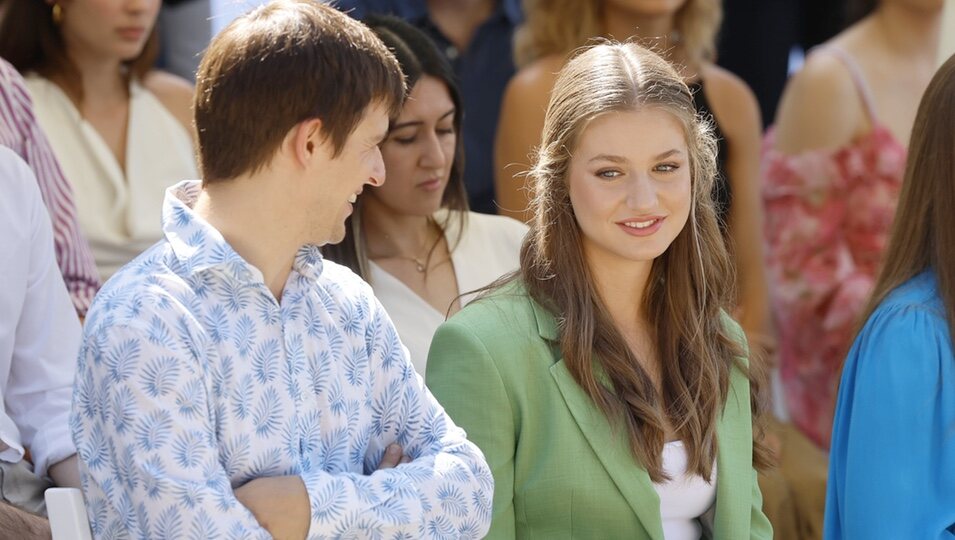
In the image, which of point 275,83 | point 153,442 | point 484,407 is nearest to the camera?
point 153,442

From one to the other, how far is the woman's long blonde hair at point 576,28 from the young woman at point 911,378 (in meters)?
1.45

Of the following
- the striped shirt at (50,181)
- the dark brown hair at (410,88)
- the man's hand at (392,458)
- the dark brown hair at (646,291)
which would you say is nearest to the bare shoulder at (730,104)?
the dark brown hair at (410,88)

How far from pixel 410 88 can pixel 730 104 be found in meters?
1.24

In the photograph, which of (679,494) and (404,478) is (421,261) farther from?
(404,478)

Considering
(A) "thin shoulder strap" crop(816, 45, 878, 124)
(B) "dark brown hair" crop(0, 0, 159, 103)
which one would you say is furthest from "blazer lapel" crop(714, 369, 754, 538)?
(B) "dark brown hair" crop(0, 0, 159, 103)

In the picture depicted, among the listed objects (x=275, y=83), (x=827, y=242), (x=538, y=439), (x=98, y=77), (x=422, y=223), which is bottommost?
(x=827, y=242)

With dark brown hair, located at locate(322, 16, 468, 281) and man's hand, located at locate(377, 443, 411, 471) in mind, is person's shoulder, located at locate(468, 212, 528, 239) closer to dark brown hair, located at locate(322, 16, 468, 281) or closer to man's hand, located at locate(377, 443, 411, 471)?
dark brown hair, located at locate(322, 16, 468, 281)

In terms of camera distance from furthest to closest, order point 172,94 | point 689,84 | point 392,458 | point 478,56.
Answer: point 478,56 < point 689,84 < point 172,94 < point 392,458

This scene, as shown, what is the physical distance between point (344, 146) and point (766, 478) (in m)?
1.92

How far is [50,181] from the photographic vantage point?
2.71 meters

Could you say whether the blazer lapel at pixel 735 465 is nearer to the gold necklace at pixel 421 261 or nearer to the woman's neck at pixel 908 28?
the gold necklace at pixel 421 261

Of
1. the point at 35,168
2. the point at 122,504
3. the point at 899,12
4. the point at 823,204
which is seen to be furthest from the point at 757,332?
the point at 122,504

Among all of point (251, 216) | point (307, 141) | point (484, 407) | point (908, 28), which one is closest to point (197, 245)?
point (251, 216)

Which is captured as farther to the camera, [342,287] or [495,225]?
[495,225]
